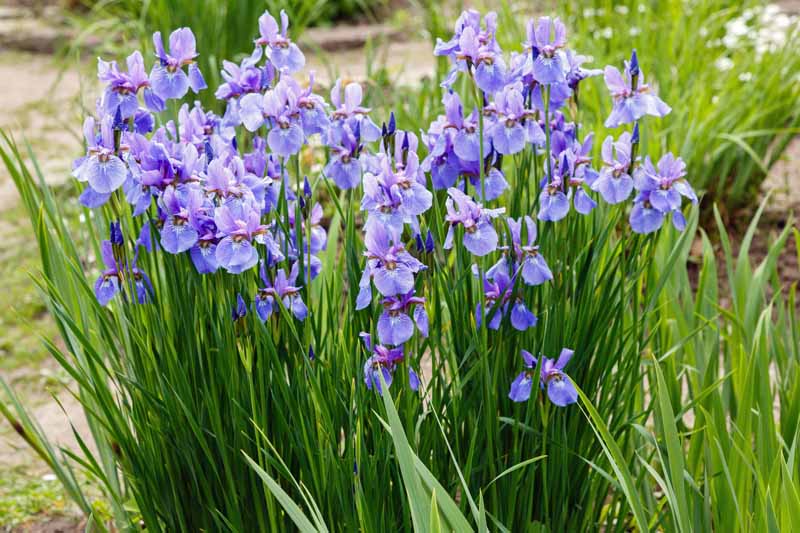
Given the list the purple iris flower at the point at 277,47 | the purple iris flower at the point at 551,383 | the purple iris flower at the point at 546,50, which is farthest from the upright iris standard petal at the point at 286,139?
the purple iris flower at the point at 551,383

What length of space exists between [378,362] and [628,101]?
1.95ft

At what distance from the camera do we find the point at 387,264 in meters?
1.32

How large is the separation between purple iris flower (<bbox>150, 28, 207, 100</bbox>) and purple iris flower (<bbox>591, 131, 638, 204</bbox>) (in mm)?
657

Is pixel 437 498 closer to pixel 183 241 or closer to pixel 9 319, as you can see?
pixel 183 241

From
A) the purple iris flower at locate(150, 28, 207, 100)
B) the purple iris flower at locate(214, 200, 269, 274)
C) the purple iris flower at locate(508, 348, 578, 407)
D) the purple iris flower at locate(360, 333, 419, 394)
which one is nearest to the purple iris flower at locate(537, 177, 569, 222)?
the purple iris flower at locate(508, 348, 578, 407)

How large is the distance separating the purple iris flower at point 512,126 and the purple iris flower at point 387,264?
0.26 meters

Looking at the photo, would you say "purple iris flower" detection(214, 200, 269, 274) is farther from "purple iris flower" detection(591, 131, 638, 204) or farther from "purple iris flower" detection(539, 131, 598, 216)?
"purple iris flower" detection(591, 131, 638, 204)

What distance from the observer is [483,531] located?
1248mm

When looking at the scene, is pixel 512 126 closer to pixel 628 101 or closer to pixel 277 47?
pixel 628 101

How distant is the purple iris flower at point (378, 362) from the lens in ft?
4.66

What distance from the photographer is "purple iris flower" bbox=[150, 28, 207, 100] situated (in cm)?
152

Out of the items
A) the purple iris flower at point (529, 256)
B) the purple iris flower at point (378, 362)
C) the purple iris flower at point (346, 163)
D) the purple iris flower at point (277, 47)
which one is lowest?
the purple iris flower at point (378, 362)

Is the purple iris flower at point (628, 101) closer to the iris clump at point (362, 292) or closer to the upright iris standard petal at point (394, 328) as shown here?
the iris clump at point (362, 292)

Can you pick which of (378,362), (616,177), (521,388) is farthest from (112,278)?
(616,177)
